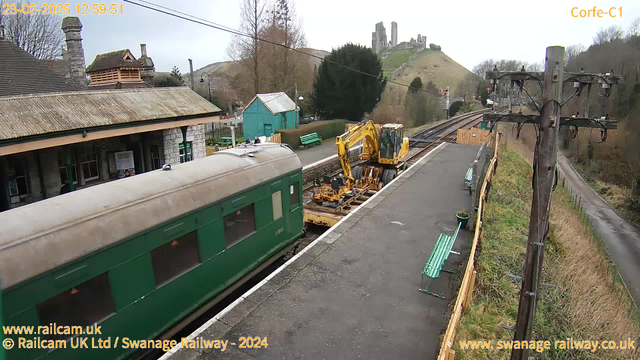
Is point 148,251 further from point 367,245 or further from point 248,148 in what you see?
point 367,245

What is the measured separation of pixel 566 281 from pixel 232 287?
858 cm

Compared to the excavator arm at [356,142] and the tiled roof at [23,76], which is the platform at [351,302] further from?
the tiled roof at [23,76]

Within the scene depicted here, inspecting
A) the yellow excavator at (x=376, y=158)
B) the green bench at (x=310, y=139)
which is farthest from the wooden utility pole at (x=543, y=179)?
the green bench at (x=310, y=139)

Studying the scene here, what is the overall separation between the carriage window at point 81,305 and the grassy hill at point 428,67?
9158cm

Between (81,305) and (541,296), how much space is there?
8.60 m

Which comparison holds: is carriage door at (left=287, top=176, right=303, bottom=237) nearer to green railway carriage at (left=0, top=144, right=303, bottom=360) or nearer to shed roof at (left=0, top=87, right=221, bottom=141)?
green railway carriage at (left=0, top=144, right=303, bottom=360)

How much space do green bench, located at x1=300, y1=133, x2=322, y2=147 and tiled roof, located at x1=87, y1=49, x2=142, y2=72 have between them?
44.1 feet

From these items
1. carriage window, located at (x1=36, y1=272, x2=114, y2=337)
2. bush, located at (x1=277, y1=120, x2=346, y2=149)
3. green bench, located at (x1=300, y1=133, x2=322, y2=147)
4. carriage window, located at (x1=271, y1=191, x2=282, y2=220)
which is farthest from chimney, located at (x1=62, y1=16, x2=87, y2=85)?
carriage window, located at (x1=36, y1=272, x2=114, y2=337)

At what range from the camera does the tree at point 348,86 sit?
36.9 meters

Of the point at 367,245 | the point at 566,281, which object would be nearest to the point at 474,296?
the point at 367,245

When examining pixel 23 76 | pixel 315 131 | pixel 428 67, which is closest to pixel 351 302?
pixel 23 76

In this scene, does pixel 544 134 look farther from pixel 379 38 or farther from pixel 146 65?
pixel 379 38

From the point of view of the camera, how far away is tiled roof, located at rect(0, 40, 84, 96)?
1300 centimetres

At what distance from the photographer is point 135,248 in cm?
590
